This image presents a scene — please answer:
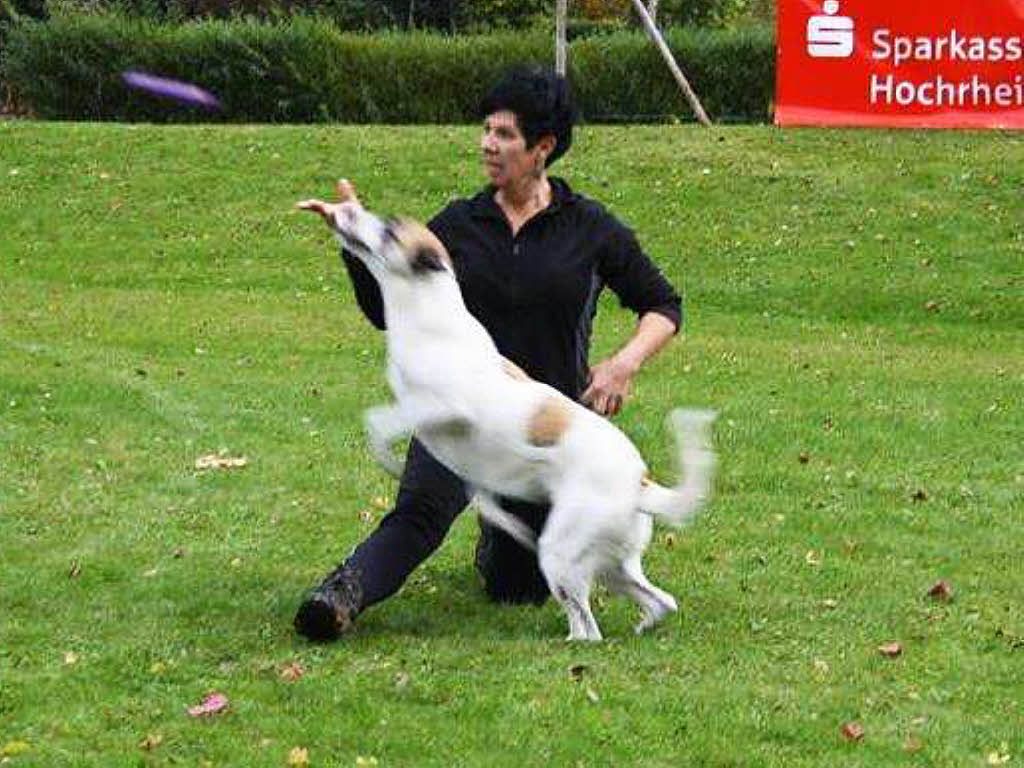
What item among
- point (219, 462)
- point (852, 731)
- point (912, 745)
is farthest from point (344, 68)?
point (912, 745)

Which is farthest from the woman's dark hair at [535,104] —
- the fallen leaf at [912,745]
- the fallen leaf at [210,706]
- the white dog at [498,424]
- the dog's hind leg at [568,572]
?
the fallen leaf at [912,745]

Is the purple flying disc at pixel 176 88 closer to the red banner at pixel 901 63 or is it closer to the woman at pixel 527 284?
the red banner at pixel 901 63

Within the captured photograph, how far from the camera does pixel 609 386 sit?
20.9 feet

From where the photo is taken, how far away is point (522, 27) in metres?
35.0

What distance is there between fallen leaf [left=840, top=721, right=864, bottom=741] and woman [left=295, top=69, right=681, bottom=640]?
1446 millimetres

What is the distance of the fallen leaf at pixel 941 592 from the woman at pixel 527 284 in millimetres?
1529

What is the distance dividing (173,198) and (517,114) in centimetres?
1400

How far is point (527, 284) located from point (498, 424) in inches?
29.1

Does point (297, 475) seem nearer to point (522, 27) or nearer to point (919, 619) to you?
point (919, 619)

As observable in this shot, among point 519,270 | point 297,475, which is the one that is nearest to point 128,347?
point 297,475

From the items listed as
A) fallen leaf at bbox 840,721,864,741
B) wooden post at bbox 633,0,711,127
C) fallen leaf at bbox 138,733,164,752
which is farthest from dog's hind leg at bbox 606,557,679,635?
wooden post at bbox 633,0,711,127

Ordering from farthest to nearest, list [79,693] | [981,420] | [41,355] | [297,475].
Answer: [41,355] → [981,420] → [297,475] → [79,693]

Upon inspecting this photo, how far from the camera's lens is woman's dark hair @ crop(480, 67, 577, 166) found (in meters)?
6.47

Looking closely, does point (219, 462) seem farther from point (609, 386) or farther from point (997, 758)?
point (997, 758)
